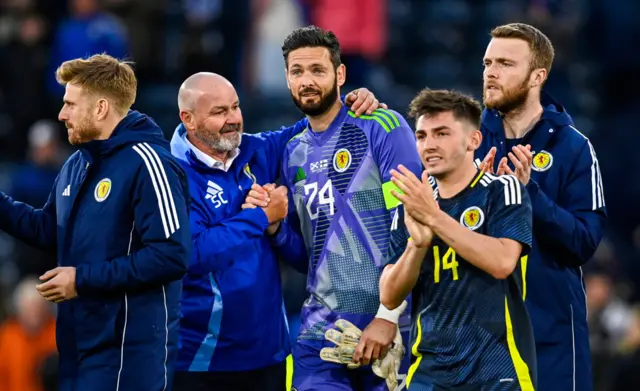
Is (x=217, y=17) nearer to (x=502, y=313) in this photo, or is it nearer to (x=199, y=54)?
(x=199, y=54)

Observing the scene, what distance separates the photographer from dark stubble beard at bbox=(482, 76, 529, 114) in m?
7.24

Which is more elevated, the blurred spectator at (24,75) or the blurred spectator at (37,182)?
the blurred spectator at (24,75)

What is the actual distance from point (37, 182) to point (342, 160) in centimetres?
566

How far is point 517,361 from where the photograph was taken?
6.10 m

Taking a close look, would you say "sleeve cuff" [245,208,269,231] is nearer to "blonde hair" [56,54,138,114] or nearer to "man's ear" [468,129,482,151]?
"blonde hair" [56,54,138,114]

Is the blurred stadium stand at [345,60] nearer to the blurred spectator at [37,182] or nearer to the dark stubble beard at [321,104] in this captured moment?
the blurred spectator at [37,182]

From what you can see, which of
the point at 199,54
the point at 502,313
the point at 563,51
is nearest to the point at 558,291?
the point at 502,313

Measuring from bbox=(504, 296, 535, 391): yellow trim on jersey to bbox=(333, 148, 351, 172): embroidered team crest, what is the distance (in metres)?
1.56

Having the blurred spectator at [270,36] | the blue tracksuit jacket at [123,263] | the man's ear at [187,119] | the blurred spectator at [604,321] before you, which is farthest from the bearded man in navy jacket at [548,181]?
the blurred spectator at [270,36]

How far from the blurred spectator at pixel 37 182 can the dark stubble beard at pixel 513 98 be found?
19.4ft

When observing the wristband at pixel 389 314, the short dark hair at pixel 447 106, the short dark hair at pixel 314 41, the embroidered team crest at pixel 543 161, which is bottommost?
the wristband at pixel 389 314

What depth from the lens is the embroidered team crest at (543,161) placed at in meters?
7.19

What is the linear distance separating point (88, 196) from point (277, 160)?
149 centimetres

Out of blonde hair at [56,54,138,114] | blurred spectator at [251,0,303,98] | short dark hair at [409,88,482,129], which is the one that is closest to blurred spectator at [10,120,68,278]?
blurred spectator at [251,0,303,98]
